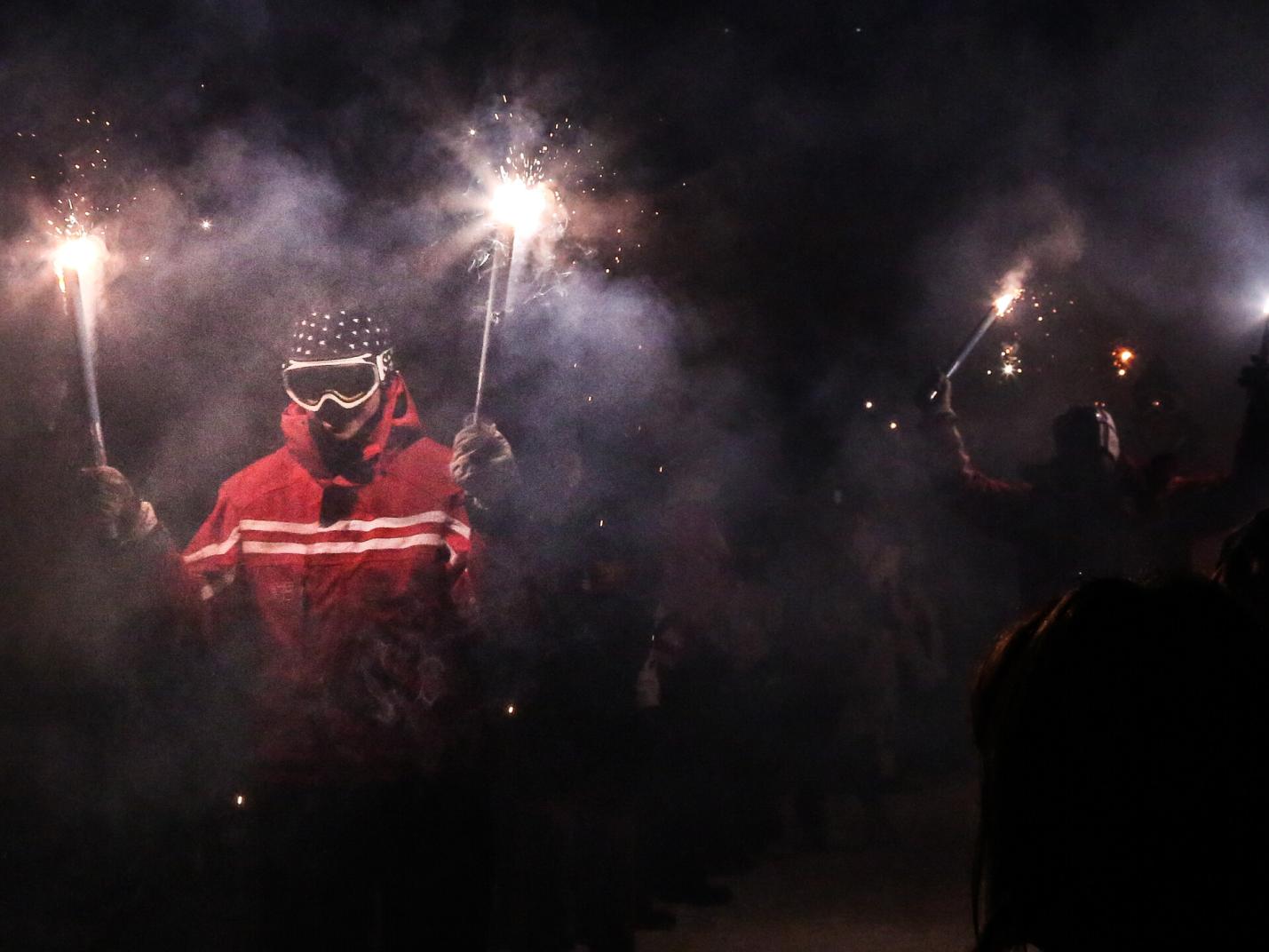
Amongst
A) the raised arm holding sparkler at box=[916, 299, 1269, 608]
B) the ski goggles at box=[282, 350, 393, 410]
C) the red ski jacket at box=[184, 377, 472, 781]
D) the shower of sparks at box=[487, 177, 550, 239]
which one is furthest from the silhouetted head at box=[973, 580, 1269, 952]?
the raised arm holding sparkler at box=[916, 299, 1269, 608]

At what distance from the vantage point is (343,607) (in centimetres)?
303

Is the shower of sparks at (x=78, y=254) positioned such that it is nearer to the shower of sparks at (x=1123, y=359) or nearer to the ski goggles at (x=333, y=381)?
the ski goggles at (x=333, y=381)

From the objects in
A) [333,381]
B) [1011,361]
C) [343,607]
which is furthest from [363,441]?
[1011,361]

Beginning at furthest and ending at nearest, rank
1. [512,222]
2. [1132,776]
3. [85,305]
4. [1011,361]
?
[1011,361], [512,222], [85,305], [1132,776]

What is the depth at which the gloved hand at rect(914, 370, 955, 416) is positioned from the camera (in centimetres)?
423

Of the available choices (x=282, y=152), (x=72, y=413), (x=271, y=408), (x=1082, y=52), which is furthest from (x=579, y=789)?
(x=1082, y=52)

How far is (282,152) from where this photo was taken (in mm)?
3361

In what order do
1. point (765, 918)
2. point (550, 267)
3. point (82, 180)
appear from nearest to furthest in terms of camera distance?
1. point (82, 180)
2. point (550, 267)
3. point (765, 918)

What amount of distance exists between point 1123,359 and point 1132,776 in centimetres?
769

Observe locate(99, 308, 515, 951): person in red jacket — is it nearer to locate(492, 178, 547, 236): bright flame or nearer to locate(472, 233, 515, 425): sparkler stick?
locate(472, 233, 515, 425): sparkler stick

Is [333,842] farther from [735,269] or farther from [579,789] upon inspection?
[735,269]

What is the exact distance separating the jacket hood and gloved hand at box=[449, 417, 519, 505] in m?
0.16

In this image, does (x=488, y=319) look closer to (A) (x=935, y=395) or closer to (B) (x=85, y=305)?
(B) (x=85, y=305)

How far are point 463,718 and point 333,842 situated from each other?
528 mm
